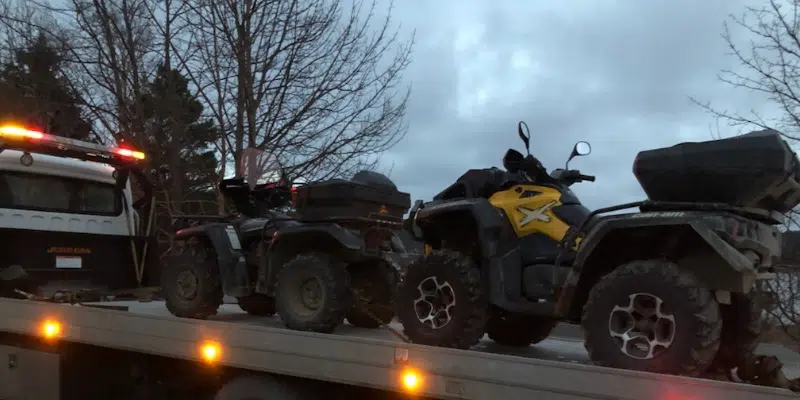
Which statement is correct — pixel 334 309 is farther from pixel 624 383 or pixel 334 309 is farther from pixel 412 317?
pixel 624 383

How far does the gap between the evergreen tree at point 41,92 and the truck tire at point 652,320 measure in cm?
1311

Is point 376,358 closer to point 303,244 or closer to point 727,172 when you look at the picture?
point 727,172

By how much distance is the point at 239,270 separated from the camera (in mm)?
5809

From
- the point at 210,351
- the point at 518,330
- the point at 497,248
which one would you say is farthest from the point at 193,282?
the point at 497,248

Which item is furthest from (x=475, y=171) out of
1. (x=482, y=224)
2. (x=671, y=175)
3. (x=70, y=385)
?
(x=70, y=385)

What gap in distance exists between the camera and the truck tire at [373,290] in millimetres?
5547

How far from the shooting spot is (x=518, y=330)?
470 cm

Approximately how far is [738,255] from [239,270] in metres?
4.00

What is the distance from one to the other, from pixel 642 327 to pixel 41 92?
1613cm

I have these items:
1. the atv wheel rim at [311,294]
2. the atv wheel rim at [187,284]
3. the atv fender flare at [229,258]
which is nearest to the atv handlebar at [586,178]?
the atv wheel rim at [311,294]

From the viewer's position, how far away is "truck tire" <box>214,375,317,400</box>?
387 cm

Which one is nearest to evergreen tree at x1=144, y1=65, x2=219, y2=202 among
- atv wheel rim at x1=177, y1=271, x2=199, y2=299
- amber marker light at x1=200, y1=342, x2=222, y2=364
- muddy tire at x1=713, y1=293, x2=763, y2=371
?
atv wheel rim at x1=177, y1=271, x2=199, y2=299

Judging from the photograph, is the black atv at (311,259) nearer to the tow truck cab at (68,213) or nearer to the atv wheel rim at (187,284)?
the atv wheel rim at (187,284)

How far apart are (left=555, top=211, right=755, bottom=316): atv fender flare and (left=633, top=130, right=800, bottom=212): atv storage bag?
177mm
